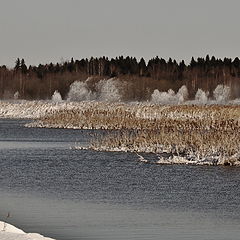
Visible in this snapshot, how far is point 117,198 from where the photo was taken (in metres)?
22.5

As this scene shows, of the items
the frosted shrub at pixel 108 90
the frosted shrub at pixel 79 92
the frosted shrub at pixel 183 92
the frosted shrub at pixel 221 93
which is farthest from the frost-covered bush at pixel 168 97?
the frosted shrub at pixel 79 92

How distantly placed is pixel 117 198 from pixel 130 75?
123 m

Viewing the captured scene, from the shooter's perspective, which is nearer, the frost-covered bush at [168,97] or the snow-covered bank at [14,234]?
the snow-covered bank at [14,234]

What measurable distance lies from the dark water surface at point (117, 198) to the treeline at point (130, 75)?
101 m

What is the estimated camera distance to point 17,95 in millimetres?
145125

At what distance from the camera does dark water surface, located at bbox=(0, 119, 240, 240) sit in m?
17.4

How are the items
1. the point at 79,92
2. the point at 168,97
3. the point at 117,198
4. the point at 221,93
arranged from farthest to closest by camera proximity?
the point at 79,92, the point at 221,93, the point at 168,97, the point at 117,198

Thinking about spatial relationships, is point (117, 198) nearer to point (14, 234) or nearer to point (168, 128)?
point (14, 234)

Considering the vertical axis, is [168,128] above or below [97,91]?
below

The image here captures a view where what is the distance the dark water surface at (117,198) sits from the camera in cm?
1742

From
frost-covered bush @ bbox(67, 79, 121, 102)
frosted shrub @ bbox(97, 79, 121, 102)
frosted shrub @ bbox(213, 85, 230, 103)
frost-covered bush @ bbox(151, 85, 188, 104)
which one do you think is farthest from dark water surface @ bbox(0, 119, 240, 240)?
frosted shrub @ bbox(97, 79, 121, 102)

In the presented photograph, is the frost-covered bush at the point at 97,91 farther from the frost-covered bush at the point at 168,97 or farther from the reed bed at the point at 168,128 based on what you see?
the reed bed at the point at 168,128

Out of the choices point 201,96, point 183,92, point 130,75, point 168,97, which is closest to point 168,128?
point 168,97

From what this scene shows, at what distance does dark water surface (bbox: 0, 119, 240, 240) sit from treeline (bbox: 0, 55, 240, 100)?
10145 cm
